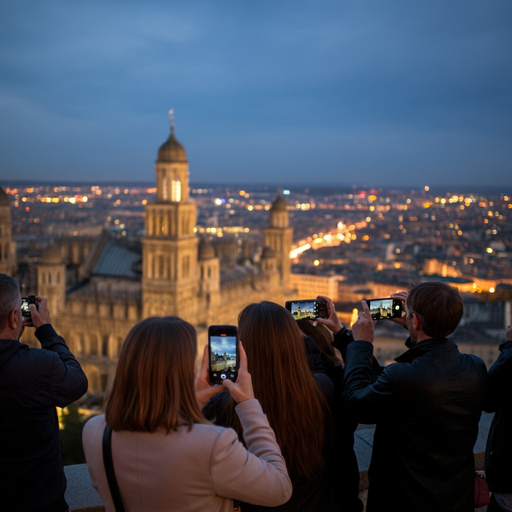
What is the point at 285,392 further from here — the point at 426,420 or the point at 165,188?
the point at 165,188

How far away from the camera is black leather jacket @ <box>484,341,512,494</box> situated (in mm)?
2900

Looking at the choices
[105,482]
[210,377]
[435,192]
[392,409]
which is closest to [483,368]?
[392,409]

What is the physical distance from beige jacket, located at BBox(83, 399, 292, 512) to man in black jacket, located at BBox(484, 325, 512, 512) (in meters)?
1.34

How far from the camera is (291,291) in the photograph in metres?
37.1

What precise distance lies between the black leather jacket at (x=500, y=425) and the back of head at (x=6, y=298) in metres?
2.18

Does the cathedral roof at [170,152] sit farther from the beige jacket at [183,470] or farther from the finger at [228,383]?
the beige jacket at [183,470]

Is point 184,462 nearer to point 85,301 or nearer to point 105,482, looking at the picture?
point 105,482

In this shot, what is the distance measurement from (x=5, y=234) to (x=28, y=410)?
26.2 meters

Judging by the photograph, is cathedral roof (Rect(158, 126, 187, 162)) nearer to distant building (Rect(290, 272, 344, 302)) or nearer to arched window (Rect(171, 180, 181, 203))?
arched window (Rect(171, 180, 181, 203))

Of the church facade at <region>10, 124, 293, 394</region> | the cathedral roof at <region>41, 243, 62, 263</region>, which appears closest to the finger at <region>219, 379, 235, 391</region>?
the church facade at <region>10, 124, 293, 394</region>

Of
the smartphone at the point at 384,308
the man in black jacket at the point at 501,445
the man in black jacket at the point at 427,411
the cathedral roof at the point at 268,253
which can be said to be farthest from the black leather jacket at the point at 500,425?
the cathedral roof at the point at 268,253

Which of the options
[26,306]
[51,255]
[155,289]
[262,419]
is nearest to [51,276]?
[51,255]

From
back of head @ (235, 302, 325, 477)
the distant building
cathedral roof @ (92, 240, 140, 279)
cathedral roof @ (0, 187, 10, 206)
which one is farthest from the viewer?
the distant building

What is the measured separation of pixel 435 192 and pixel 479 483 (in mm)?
52321
